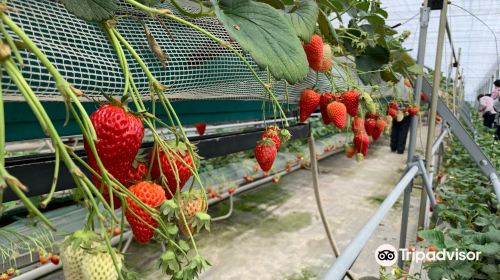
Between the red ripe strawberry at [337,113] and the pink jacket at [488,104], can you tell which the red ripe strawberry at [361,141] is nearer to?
the red ripe strawberry at [337,113]

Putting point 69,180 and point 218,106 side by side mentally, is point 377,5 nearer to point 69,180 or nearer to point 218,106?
point 218,106

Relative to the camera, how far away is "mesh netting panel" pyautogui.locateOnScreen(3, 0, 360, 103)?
489 millimetres

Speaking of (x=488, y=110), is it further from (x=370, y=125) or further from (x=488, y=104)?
(x=370, y=125)

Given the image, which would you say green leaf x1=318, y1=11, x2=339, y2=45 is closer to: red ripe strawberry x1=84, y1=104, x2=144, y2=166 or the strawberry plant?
red ripe strawberry x1=84, y1=104, x2=144, y2=166

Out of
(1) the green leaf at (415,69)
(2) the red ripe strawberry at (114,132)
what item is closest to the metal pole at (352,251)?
(2) the red ripe strawberry at (114,132)

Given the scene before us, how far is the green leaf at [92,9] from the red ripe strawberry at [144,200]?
0.56 ft

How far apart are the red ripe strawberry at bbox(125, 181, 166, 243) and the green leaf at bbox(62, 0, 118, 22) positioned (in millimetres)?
170

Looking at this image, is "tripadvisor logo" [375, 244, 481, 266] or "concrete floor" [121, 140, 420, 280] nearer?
"tripadvisor logo" [375, 244, 481, 266]

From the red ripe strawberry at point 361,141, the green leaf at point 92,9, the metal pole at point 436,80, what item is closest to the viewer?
the green leaf at point 92,9

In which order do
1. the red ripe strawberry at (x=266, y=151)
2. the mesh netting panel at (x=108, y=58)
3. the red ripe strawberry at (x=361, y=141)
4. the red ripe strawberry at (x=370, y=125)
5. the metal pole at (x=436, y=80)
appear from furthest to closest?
1. the metal pole at (x=436, y=80)
2. the red ripe strawberry at (x=370, y=125)
3. the red ripe strawberry at (x=361, y=141)
4. the red ripe strawberry at (x=266, y=151)
5. the mesh netting panel at (x=108, y=58)

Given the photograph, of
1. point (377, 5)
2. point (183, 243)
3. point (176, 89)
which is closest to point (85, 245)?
point (183, 243)

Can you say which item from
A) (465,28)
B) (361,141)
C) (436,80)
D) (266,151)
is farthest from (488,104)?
(266,151)

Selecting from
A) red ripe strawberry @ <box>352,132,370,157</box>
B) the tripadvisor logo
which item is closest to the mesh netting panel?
red ripe strawberry @ <box>352,132,370,157</box>

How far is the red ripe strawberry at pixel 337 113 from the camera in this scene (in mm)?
1015
